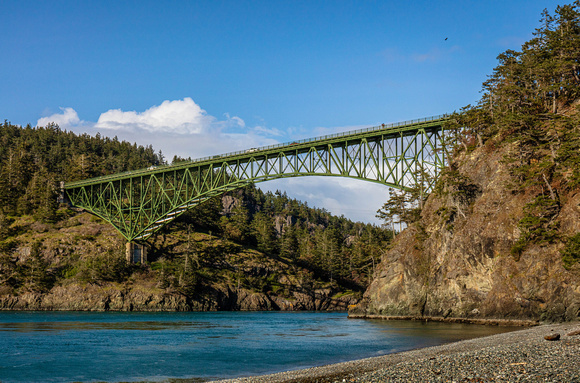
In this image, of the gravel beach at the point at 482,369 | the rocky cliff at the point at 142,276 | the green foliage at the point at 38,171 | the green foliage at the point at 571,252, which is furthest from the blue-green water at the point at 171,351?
the green foliage at the point at 38,171

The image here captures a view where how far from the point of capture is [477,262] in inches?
2058

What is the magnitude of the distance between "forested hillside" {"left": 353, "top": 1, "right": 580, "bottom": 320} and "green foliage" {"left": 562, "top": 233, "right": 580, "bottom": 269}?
100 millimetres

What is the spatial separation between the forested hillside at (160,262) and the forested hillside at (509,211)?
40494 millimetres

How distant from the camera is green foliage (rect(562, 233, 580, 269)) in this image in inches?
1559

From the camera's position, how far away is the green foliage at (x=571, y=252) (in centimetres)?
3960

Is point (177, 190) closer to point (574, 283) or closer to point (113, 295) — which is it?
point (113, 295)

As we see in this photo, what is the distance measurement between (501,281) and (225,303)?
65690 millimetres

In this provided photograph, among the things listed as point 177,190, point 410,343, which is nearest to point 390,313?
point 410,343

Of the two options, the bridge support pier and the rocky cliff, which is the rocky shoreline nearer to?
the rocky cliff

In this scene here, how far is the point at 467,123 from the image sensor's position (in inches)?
2498

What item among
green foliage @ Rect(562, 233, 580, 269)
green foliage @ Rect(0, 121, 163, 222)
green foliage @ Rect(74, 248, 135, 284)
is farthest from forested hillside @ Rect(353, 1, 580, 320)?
green foliage @ Rect(0, 121, 163, 222)

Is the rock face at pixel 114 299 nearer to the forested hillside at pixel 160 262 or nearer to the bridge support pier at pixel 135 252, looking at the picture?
the forested hillside at pixel 160 262

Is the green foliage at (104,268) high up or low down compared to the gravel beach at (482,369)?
up

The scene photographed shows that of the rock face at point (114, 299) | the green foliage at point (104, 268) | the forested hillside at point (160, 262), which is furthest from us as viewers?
the green foliage at point (104, 268)
